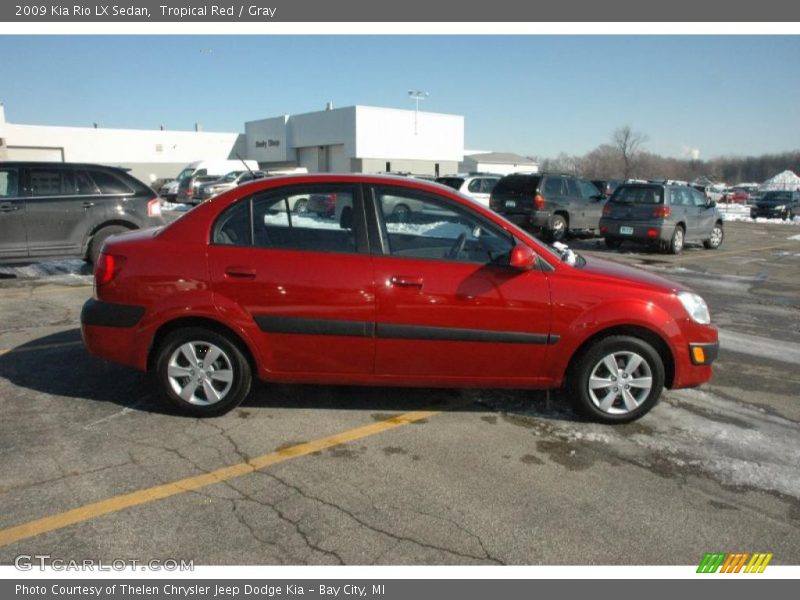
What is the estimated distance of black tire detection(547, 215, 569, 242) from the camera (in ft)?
49.4

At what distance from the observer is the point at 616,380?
4.12 m

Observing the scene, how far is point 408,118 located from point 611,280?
143 feet

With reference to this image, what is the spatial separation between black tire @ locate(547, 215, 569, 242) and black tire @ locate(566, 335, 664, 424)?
11.3m

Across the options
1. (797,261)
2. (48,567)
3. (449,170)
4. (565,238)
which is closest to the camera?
(48,567)

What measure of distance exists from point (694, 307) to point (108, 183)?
27.4 ft

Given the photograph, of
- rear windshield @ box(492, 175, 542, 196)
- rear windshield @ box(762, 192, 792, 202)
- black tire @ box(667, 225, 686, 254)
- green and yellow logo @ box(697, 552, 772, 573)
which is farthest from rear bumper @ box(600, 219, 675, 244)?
rear windshield @ box(762, 192, 792, 202)

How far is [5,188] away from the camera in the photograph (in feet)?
27.7

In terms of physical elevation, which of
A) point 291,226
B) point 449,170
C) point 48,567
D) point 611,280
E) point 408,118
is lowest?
point 48,567

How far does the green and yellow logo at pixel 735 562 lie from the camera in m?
2.75

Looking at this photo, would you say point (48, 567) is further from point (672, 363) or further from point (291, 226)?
point (672, 363)

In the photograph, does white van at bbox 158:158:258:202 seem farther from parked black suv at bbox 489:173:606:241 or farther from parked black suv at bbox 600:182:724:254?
parked black suv at bbox 600:182:724:254

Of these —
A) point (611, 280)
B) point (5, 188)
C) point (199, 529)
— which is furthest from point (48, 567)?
point (5, 188)

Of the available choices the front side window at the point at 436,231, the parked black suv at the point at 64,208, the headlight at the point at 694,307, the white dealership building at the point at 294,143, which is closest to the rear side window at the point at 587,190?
the parked black suv at the point at 64,208

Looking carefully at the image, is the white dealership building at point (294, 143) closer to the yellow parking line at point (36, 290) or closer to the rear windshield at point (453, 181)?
the rear windshield at point (453, 181)
